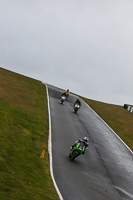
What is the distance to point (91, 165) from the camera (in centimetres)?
1983

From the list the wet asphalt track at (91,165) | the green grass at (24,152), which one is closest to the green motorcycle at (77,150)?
the wet asphalt track at (91,165)

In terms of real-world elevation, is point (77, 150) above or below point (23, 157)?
above

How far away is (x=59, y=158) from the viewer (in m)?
19.0

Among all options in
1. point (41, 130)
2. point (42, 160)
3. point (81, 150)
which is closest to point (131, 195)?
point (81, 150)

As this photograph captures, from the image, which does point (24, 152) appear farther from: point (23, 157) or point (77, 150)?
point (77, 150)

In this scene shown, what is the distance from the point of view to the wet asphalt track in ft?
49.7

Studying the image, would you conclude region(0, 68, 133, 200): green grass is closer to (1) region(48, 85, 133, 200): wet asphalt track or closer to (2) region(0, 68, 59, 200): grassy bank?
(2) region(0, 68, 59, 200): grassy bank

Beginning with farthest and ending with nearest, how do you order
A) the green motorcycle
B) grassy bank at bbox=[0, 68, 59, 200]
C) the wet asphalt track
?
1. the green motorcycle
2. the wet asphalt track
3. grassy bank at bbox=[0, 68, 59, 200]

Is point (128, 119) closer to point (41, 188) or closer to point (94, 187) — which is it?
point (94, 187)

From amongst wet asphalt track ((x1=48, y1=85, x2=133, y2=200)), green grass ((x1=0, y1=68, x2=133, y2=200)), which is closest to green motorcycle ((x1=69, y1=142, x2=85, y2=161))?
wet asphalt track ((x1=48, y1=85, x2=133, y2=200))

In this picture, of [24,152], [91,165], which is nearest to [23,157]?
[24,152]

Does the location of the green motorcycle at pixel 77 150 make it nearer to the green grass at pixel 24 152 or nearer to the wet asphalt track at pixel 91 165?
the wet asphalt track at pixel 91 165

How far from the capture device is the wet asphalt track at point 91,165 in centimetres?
1514

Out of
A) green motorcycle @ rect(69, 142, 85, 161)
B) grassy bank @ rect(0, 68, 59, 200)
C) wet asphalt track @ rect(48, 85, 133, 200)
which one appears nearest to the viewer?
grassy bank @ rect(0, 68, 59, 200)
